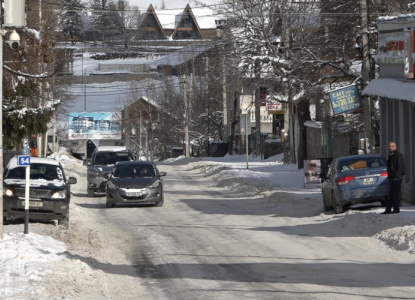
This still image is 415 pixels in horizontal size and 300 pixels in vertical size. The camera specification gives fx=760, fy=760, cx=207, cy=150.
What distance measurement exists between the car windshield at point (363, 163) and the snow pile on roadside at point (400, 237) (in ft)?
14.7

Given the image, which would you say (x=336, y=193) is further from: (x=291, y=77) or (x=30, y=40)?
(x=291, y=77)

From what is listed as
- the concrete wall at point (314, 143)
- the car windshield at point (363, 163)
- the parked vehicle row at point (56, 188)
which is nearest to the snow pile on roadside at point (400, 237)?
the car windshield at point (363, 163)

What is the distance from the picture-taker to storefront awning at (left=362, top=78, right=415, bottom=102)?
1939 cm

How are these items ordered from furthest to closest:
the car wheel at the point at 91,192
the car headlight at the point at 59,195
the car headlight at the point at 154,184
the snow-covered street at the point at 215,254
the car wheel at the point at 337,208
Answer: the car wheel at the point at 91,192 → the car headlight at the point at 154,184 → the car wheel at the point at 337,208 → the car headlight at the point at 59,195 → the snow-covered street at the point at 215,254

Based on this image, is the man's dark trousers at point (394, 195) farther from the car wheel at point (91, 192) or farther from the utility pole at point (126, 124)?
the utility pole at point (126, 124)

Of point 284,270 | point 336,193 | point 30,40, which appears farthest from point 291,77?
point 284,270

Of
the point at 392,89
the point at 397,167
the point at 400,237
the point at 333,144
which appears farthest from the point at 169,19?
the point at 400,237

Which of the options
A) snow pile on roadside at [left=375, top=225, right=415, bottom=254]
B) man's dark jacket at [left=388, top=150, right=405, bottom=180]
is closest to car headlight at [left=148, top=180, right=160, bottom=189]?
man's dark jacket at [left=388, top=150, right=405, bottom=180]

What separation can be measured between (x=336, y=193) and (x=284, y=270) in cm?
811

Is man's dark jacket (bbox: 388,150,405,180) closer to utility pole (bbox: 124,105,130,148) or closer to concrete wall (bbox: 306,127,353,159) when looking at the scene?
concrete wall (bbox: 306,127,353,159)

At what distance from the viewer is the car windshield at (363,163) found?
19.8m

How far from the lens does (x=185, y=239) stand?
16.0 metres

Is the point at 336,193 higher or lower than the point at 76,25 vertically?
lower

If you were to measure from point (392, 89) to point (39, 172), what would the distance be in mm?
9930
